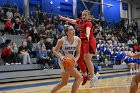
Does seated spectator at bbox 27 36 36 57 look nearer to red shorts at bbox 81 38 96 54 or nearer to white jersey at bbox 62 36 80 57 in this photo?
red shorts at bbox 81 38 96 54

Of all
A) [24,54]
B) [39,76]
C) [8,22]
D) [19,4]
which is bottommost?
[39,76]

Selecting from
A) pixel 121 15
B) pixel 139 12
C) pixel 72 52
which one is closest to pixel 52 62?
pixel 72 52

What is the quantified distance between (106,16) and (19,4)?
11554 millimetres

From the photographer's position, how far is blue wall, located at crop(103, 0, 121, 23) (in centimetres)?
3028

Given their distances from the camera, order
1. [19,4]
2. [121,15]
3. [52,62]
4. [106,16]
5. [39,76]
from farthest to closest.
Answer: [121,15] → [106,16] → [19,4] → [52,62] → [39,76]

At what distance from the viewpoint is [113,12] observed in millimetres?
31297

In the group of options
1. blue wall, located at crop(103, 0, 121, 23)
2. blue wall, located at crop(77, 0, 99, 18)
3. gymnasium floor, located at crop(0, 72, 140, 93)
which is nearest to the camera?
gymnasium floor, located at crop(0, 72, 140, 93)

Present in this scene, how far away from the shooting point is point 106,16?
99.4ft

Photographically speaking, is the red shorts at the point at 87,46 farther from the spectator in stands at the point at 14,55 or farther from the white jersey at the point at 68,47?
the spectator in stands at the point at 14,55

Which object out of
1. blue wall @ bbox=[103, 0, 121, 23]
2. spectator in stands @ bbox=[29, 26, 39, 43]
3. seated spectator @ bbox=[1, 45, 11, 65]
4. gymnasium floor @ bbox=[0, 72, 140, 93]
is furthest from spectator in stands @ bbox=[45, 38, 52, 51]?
blue wall @ bbox=[103, 0, 121, 23]

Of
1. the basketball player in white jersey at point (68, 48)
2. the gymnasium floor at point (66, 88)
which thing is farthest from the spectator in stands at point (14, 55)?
the basketball player in white jersey at point (68, 48)

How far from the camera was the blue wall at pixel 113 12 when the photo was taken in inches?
1192

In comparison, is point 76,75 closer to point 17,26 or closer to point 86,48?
point 86,48

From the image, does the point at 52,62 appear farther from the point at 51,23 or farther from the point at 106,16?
the point at 106,16
